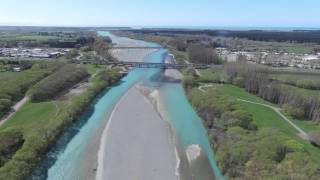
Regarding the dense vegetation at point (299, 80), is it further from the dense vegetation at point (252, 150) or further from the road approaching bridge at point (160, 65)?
the dense vegetation at point (252, 150)

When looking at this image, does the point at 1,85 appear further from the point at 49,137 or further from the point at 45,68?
the point at 49,137

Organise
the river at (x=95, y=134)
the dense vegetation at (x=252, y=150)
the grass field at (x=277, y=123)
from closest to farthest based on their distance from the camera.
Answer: the dense vegetation at (x=252, y=150) < the river at (x=95, y=134) < the grass field at (x=277, y=123)

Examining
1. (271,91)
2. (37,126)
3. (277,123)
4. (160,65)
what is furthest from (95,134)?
(160,65)

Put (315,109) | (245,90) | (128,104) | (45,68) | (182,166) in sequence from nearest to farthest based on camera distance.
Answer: (182,166) < (315,109) < (128,104) < (245,90) < (45,68)

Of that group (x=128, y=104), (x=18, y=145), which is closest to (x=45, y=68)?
(x=128, y=104)

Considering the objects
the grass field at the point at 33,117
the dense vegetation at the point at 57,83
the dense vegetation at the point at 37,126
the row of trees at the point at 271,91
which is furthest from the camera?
the dense vegetation at the point at 57,83

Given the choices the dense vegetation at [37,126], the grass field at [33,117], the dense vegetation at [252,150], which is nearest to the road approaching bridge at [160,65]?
the dense vegetation at [37,126]
